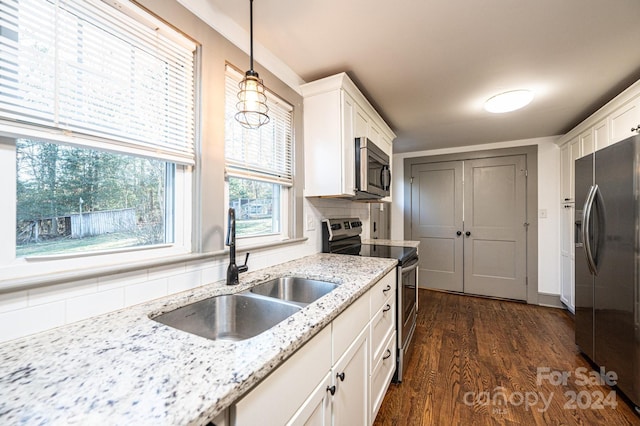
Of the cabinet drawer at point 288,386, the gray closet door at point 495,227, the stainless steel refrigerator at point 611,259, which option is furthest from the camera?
the gray closet door at point 495,227

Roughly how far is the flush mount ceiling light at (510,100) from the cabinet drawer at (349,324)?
207 centimetres

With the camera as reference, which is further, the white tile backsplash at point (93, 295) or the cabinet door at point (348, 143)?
the cabinet door at point (348, 143)

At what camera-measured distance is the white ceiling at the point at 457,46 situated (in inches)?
51.8

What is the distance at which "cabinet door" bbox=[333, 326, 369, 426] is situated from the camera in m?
0.98

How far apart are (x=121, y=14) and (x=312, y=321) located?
1.32m

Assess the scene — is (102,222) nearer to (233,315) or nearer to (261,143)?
(233,315)

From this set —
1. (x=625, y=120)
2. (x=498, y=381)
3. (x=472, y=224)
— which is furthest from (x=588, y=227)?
(x=472, y=224)

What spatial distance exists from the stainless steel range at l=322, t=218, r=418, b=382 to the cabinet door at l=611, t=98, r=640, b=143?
1.92 metres

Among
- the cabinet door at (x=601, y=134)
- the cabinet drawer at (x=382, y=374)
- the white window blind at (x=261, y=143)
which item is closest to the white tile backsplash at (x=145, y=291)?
the white window blind at (x=261, y=143)

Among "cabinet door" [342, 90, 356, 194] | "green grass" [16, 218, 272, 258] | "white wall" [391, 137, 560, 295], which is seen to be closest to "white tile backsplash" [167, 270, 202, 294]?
"green grass" [16, 218, 272, 258]

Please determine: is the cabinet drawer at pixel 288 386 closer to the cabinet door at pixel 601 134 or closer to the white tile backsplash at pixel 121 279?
the white tile backsplash at pixel 121 279

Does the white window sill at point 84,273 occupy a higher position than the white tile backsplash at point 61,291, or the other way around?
the white window sill at point 84,273

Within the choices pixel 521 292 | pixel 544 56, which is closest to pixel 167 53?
pixel 544 56

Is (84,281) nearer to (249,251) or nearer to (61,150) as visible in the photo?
(61,150)
